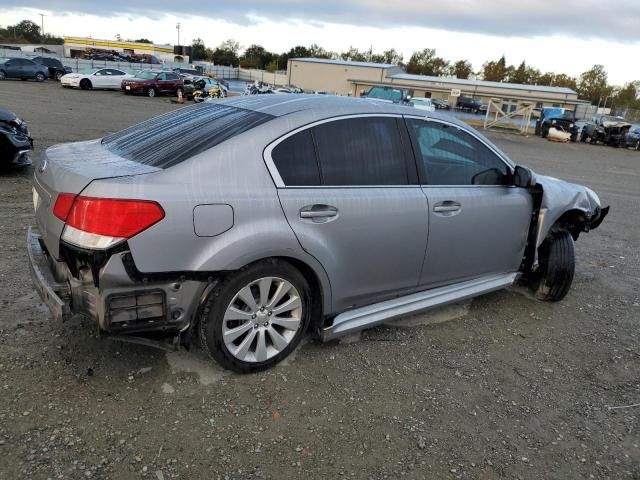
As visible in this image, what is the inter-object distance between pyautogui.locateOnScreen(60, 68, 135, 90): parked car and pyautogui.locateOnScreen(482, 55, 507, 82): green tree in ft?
264

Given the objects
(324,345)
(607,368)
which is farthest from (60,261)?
(607,368)

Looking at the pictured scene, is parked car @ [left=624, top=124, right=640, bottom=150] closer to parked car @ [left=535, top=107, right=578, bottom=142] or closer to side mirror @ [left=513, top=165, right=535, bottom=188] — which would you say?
parked car @ [left=535, top=107, right=578, bottom=142]

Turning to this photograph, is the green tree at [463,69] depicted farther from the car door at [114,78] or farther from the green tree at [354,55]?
the car door at [114,78]

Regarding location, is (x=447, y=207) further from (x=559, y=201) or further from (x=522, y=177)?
(x=559, y=201)

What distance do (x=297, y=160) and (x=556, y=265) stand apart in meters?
2.80

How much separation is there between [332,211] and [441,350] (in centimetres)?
141

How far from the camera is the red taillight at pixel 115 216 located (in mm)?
2504

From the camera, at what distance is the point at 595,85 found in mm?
86875

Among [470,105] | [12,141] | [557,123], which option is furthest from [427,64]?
[12,141]

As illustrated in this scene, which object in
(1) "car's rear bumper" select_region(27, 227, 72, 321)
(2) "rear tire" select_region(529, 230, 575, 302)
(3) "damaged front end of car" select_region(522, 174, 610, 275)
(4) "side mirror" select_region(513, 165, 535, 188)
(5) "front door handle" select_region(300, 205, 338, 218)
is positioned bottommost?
(2) "rear tire" select_region(529, 230, 575, 302)

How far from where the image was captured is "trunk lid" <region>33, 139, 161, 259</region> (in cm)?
265

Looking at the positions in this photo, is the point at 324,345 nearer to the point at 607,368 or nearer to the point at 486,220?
the point at 486,220

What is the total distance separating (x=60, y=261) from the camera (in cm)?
277

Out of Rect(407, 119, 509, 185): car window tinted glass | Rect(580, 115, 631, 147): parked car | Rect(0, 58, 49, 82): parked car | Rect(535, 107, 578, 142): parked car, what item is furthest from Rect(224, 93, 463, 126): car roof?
Rect(0, 58, 49, 82): parked car
